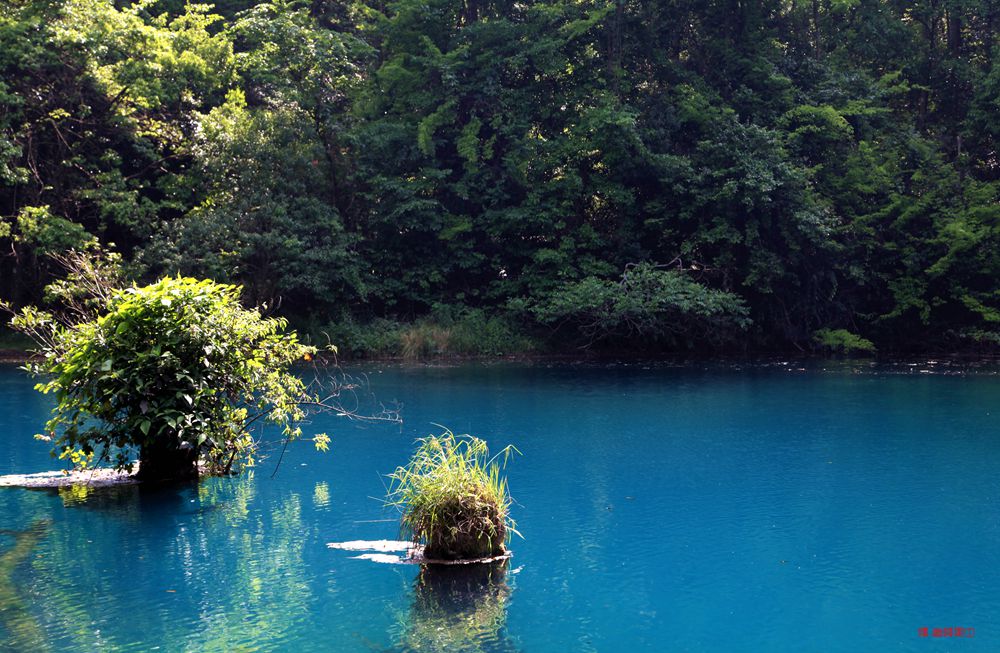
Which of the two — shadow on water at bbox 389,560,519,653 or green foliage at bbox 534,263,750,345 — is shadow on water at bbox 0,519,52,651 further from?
green foliage at bbox 534,263,750,345

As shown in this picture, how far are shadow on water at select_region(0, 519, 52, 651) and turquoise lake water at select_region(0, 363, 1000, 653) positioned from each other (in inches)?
0.8

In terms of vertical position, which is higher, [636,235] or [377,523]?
[636,235]

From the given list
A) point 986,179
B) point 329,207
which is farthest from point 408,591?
point 986,179

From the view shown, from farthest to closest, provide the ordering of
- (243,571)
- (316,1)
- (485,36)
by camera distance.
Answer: (316,1) < (485,36) < (243,571)

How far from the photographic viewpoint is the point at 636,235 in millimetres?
22719

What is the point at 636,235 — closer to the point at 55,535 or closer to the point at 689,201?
the point at 689,201

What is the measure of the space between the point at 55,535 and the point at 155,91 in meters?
15.7

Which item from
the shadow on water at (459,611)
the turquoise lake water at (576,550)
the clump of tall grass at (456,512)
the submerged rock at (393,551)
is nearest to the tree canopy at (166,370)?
the turquoise lake water at (576,550)

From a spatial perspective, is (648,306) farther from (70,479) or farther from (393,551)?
(393,551)

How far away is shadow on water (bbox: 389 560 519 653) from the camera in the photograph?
18.2 ft

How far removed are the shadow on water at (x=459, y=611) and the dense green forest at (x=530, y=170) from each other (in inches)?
550

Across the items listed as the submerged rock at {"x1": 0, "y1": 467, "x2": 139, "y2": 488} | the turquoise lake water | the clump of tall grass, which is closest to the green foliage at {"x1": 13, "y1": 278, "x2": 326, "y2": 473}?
the submerged rock at {"x1": 0, "y1": 467, "x2": 139, "y2": 488}

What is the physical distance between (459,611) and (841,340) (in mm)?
Result: 17686

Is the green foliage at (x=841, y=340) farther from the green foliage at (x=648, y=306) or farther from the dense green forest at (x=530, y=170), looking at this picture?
the green foliage at (x=648, y=306)
